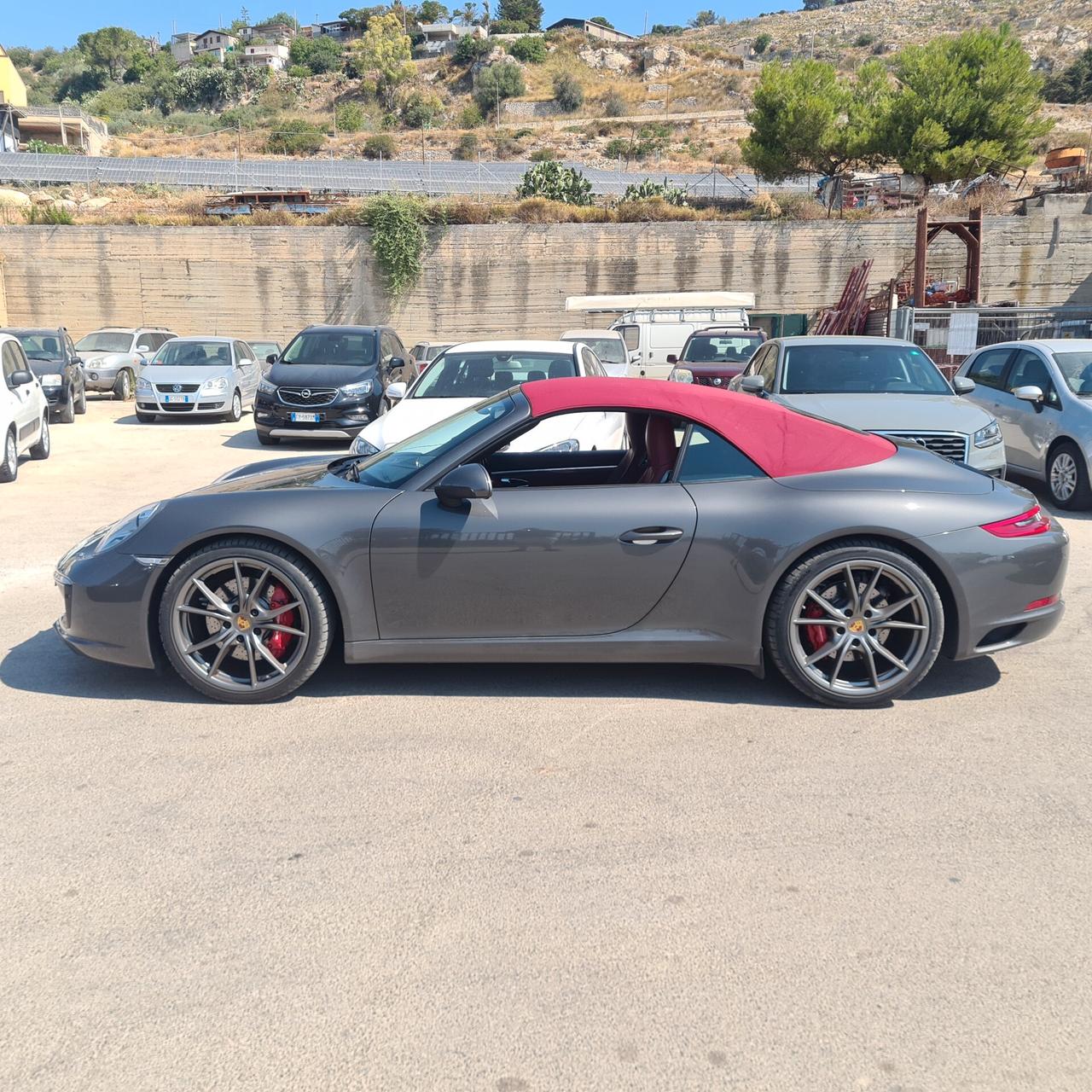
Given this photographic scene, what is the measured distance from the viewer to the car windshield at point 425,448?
4781 millimetres

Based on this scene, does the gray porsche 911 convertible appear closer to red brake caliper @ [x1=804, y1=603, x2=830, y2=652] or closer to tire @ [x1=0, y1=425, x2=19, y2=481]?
red brake caliper @ [x1=804, y1=603, x2=830, y2=652]

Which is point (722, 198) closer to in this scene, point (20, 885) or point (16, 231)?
point (16, 231)

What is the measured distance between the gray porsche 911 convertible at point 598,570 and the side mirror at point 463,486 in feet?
0.04

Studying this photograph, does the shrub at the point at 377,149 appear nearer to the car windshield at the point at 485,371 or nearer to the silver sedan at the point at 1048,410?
the car windshield at the point at 485,371

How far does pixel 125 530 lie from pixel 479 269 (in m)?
29.0

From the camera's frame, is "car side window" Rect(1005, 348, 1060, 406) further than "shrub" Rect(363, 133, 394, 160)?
No

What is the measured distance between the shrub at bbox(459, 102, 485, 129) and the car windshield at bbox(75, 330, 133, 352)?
2340 inches

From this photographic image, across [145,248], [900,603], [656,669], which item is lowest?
[656,669]

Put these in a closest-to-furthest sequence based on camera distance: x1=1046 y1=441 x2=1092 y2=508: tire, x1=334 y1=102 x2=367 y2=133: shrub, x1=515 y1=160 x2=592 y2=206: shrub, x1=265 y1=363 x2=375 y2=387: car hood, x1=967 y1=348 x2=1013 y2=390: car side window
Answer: x1=1046 y1=441 x2=1092 y2=508: tire
x1=967 y1=348 x2=1013 y2=390: car side window
x1=265 y1=363 x2=375 y2=387: car hood
x1=515 y1=160 x2=592 y2=206: shrub
x1=334 y1=102 x2=367 y2=133: shrub

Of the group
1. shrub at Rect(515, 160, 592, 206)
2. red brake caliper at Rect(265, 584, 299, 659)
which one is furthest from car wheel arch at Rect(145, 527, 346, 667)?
shrub at Rect(515, 160, 592, 206)

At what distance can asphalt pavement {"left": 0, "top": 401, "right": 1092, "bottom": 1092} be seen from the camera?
2445 mm

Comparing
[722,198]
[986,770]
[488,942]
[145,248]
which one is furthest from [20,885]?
[722,198]

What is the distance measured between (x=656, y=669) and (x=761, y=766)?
1.24 metres

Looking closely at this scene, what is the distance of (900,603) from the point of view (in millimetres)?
4613
